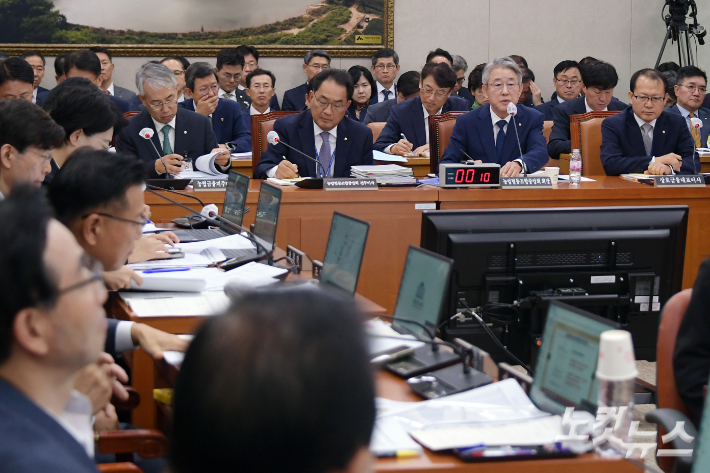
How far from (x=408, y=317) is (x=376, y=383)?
121 centimetres

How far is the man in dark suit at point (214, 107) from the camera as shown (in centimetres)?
516

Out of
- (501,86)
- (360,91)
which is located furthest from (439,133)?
(360,91)

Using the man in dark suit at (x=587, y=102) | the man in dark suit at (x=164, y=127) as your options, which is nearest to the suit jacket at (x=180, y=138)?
the man in dark suit at (x=164, y=127)

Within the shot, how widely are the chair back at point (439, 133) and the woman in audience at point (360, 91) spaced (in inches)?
88.3

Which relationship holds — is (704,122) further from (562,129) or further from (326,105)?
(326,105)

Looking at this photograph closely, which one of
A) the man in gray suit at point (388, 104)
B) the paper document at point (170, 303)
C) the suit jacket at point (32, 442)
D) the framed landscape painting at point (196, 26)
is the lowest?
the paper document at point (170, 303)

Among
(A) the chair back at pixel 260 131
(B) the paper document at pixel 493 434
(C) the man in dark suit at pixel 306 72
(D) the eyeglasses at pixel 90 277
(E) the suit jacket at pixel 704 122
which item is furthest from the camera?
(C) the man in dark suit at pixel 306 72

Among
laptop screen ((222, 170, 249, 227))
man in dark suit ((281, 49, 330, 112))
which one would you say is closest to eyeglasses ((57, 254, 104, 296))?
laptop screen ((222, 170, 249, 227))

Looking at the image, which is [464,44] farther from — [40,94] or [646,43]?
[40,94]

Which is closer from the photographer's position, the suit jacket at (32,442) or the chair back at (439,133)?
the suit jacket at (32,442)

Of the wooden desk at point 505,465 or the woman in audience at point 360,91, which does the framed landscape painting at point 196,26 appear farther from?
the wooden desk at point 505,465

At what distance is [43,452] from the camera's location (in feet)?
2.77

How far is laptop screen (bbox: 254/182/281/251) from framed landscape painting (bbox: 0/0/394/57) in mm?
5034

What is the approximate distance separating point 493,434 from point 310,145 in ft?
10.0
